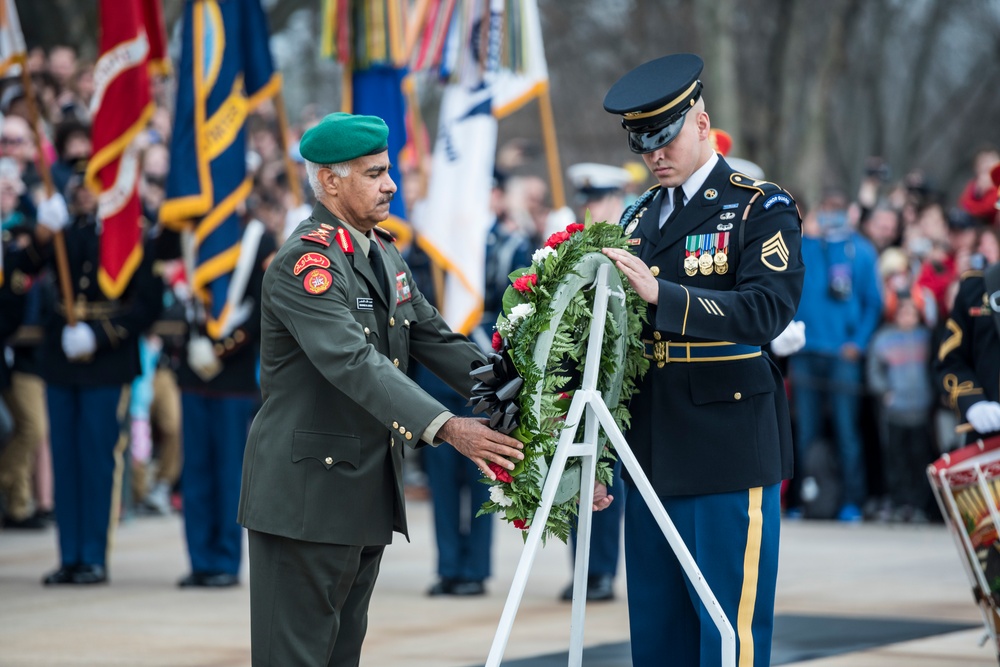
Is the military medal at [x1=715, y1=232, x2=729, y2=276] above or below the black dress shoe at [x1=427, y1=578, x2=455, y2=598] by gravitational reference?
above

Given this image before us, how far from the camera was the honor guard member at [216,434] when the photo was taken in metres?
8.91

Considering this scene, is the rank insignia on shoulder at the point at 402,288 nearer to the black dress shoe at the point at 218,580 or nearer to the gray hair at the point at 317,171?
the gray hair at the point at 317,171

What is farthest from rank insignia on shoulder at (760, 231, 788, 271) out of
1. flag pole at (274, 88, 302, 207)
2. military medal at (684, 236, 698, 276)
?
flag pole at (274, 88, 302, 207)

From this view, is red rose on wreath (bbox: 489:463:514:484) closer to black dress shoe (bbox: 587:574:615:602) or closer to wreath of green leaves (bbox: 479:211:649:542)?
wreath of green leaves (bbox: 479:211:649:542)

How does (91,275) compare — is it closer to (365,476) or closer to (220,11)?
(220,11)

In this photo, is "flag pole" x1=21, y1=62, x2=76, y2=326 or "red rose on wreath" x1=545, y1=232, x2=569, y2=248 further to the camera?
"flag pole" x1=21, y1=62, x2=76, y2=326

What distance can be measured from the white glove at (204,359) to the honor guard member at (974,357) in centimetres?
419

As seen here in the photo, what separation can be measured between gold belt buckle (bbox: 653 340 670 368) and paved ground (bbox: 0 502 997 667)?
7.46ft

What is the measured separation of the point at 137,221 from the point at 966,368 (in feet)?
16.3

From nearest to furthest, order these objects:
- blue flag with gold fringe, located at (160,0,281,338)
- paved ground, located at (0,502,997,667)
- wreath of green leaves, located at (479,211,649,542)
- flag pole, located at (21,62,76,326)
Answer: wreath of green leaves, located at (479,211,649,542) → paved ground, located at (0,502,997,667) → flag pole, located at (21,62,76,326) → blue flag with gold fringe, located at (160,0,281,338)

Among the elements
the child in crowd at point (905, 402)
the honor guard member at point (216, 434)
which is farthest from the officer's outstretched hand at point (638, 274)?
the child in crowd at point (905, 402)

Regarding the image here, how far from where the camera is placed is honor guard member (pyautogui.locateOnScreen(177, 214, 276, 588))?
29.2ft

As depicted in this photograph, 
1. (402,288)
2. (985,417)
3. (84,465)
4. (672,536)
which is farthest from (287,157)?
(672,536)

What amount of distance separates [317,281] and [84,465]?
4.95 m
